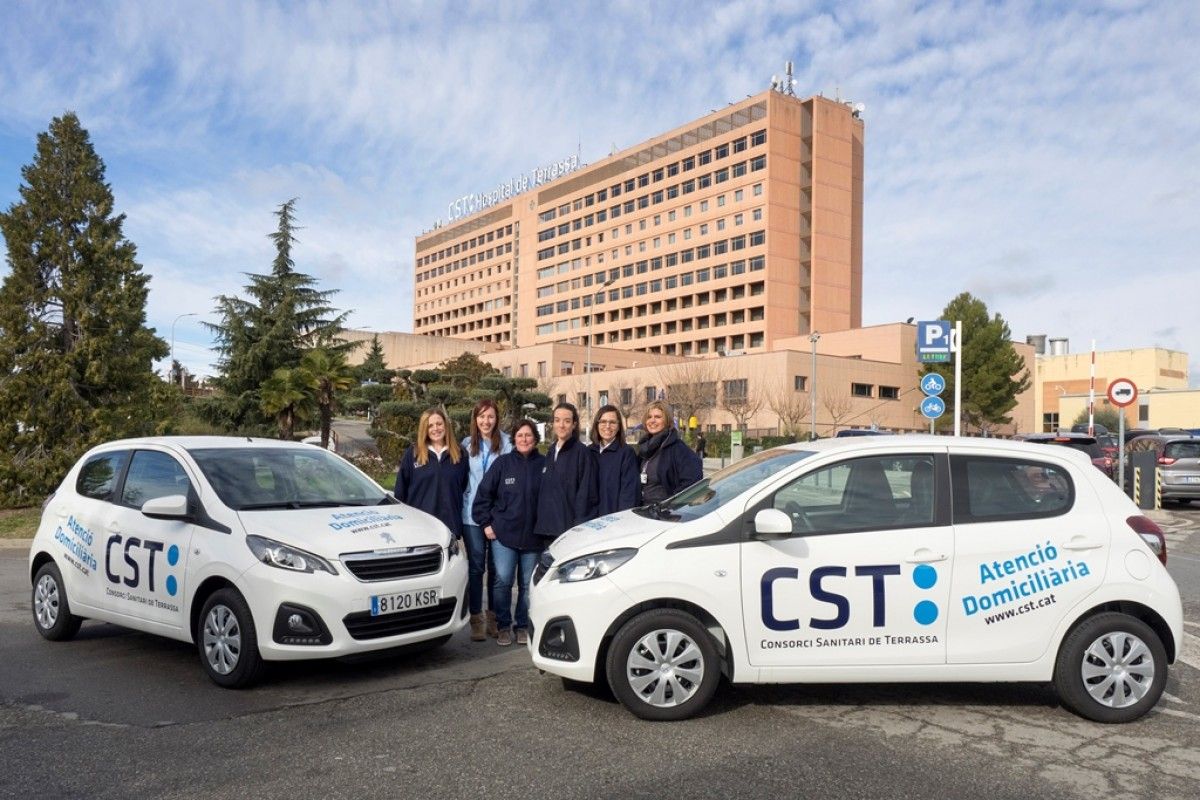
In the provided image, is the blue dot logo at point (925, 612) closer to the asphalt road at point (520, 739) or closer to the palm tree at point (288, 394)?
the asphalt road at point (520, 739)

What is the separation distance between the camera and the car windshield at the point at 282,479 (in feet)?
19.7

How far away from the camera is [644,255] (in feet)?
317

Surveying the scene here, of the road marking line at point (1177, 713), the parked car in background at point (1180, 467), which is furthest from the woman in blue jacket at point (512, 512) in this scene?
the parked car in background at point (1180, 467)

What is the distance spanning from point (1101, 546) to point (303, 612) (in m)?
4.64

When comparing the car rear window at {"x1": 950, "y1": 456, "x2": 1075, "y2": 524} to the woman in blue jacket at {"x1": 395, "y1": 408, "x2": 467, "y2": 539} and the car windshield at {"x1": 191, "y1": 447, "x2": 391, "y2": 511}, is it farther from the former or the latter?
the car windshield at {"x1": 191, "y1": 447, "x2": 391, "y2": 511}

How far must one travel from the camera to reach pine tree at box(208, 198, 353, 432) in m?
41.1

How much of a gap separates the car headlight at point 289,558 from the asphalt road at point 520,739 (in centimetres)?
79

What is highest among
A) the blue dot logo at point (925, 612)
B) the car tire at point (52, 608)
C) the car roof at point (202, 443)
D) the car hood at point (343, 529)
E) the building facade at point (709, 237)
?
the building facade at point (709, 237)

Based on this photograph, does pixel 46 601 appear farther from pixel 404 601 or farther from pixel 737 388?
pixel 737 388

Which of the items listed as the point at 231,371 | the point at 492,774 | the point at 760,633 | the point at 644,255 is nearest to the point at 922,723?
the point at 760,633

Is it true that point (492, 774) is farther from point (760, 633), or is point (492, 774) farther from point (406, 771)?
point (760, 633)

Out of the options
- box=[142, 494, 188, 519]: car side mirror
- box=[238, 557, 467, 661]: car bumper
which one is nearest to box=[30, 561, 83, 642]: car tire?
box=[142, 494, 188, 519]: car side mirror

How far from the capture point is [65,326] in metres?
17.8

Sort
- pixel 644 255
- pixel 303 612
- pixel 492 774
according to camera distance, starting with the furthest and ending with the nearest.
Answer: pixel 644 255 → pixel 303 612 → pixel 492 774
